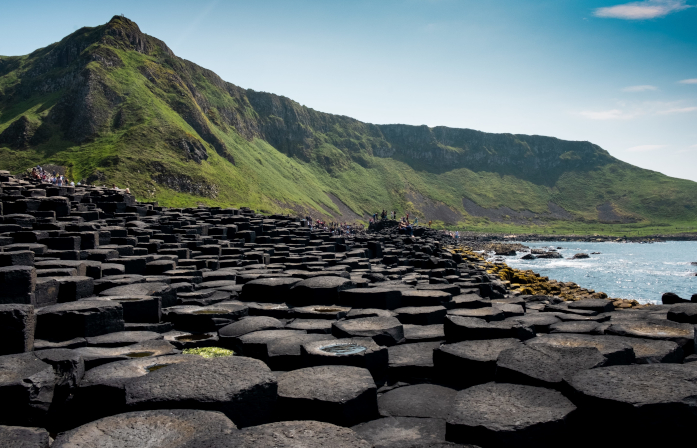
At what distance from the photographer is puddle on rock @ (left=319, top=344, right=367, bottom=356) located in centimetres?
591

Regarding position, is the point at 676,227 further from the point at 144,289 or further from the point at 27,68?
the point at 27,68

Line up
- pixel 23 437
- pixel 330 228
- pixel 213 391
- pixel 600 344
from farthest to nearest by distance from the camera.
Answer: pixel 330 228, pixel 600 344, pixel 213 391, pixel 23 437

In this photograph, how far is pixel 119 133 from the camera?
73188mm

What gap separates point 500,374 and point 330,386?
1893 mm

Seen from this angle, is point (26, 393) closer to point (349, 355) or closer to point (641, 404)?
point (349, 355)

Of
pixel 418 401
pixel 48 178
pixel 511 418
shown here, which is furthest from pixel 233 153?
pixel 511 418

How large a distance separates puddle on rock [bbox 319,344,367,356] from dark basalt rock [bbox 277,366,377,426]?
0.69 m

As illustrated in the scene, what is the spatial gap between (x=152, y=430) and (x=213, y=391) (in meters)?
0.67

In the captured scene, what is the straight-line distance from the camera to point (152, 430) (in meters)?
3.78

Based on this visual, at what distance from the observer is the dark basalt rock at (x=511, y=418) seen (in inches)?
149

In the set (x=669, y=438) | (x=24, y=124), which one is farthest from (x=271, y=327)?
(x=24, y=124)

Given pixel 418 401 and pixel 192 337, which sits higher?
pixel 418 401

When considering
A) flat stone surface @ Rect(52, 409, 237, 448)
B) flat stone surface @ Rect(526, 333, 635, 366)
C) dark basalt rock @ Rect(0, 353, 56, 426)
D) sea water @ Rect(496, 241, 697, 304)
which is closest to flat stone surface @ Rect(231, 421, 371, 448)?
flat stone surface @ Rect(52, 409, 237, 448)

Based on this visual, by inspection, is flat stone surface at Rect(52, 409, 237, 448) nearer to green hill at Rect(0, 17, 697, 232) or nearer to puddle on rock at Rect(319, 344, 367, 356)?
puddle on rock at Rect(319, 344, 367, 356)
